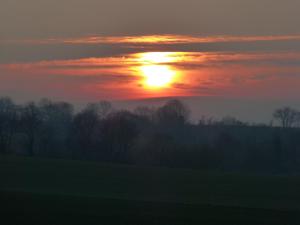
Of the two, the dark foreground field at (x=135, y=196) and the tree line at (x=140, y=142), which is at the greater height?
the tree line at (x=140, y=142)

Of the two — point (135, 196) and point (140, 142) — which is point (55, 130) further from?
point (135, 196)

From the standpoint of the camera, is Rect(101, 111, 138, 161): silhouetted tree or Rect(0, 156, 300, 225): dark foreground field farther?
Rect(101, 111, 138, 161): silhouetted tree

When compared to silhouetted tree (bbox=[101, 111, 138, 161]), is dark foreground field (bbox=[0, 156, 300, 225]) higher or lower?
lower

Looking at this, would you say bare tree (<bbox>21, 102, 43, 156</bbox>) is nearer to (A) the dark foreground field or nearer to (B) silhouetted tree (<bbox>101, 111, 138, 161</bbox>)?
(B) silhouetted tree (<bbox>101, 111, 138, 161</bbox>)

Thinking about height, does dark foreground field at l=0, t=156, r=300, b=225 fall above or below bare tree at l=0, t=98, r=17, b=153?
below

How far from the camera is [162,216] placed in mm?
21625

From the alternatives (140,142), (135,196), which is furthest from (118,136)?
(135,196)

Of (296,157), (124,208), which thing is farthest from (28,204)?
(296,157)

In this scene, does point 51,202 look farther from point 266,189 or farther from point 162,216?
point 266,189

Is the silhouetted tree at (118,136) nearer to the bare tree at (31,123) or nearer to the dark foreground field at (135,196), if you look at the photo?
the bare tree at (31,123)

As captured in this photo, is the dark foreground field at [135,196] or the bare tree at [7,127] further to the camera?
the bare tree at [7,127]

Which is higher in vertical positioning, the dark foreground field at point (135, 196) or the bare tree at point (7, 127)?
the bare tree at point (7, 127)

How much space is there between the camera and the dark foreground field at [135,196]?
69.7ft

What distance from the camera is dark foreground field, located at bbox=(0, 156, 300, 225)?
21234 mm
